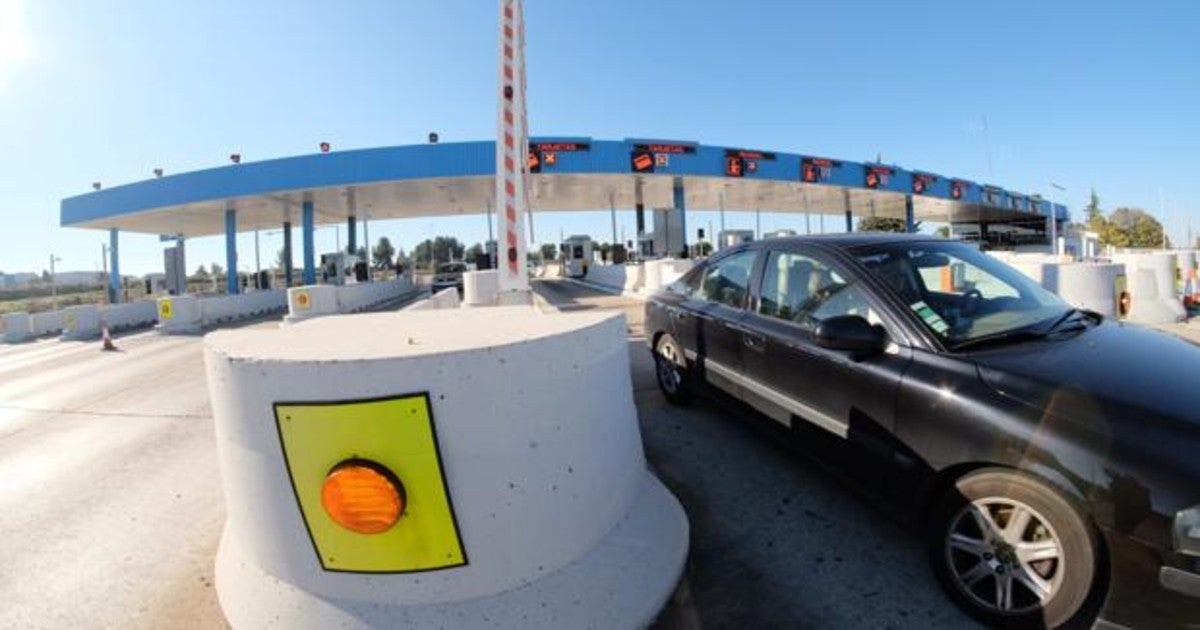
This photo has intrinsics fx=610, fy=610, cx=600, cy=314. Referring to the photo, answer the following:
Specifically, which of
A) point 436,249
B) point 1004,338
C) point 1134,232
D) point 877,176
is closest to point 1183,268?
point 1004,338

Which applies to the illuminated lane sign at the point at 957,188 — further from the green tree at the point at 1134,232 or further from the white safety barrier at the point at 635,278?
the green tree at the point at 1134,232

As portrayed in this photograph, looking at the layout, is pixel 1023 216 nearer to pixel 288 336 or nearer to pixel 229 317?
pixel 229 317

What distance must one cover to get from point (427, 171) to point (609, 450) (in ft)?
75.0

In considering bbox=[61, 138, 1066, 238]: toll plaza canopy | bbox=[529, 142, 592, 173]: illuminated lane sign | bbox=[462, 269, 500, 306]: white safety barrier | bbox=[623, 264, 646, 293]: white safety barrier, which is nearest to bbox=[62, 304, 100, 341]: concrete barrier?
bbox=[61, 138, 1066, 238]: toll plaza canopy

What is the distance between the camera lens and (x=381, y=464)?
2105mm

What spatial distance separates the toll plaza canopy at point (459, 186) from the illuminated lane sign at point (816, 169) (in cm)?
5

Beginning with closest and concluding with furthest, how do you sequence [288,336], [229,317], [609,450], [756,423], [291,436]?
[291,436], [609,450], [288,336], [756,423], [229,317]

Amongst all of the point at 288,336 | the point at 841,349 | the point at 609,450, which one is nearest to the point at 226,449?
the point at 288,336

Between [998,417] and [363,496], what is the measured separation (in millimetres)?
2432

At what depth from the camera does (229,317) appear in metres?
21.0

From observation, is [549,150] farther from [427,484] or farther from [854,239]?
[427,484]

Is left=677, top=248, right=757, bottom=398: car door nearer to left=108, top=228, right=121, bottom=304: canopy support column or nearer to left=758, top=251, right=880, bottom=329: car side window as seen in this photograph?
left=758, top=251, right=880, bottom=329: car side window

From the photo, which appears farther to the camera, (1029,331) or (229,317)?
(229,317)

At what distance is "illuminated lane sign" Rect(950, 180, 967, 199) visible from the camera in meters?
39.3
